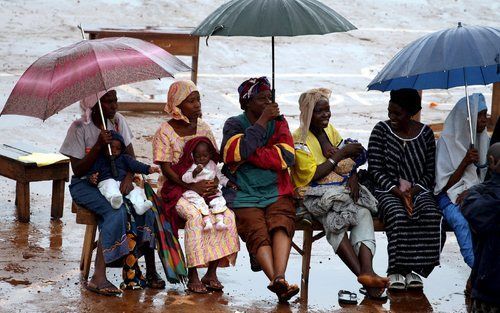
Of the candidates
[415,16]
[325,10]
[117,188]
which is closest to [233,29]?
[325,10]

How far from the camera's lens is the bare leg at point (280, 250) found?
782 cm

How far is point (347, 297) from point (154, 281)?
1.39m

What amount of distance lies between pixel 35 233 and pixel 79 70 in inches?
87.5

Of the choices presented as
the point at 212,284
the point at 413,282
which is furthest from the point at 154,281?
the point at 413,282

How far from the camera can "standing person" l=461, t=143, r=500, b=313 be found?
6230 mm

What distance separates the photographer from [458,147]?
8.40 metres

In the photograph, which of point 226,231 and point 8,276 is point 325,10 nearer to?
point 226,231

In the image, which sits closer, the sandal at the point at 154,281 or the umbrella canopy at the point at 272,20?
the umbrella canopy at the point at 272,20

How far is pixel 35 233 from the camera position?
9.41 meters

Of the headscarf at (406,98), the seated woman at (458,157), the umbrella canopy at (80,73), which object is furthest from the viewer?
the headscarf at (406,98)

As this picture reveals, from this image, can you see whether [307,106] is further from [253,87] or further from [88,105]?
[88,105]

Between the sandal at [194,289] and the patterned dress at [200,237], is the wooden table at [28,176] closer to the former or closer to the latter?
the patterned dress at [200,237]

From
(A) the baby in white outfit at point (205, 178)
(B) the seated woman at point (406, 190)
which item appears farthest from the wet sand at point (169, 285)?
(A) the baby in white outfit at point (205, 178)

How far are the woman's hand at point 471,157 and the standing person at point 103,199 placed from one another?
2334 millimetres
